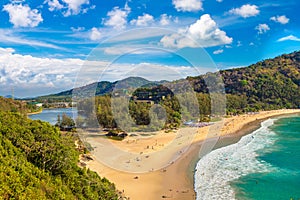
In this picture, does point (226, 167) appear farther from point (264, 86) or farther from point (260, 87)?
point (264, 86)

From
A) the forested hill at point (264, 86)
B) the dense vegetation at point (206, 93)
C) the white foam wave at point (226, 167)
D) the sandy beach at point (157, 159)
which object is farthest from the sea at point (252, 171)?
the forested hill at point (264, 86)

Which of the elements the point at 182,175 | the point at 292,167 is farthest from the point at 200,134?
the point at 182,175

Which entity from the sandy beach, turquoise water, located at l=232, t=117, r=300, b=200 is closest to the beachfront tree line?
the sandy beach

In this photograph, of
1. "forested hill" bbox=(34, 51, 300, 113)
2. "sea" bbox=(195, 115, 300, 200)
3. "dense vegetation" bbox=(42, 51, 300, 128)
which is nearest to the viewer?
"sea" bbox=(195, 115, 300, 200)

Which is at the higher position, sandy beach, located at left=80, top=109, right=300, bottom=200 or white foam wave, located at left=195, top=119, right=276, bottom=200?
sandy beach, located at left=80, top=109, right=300, bottom=200

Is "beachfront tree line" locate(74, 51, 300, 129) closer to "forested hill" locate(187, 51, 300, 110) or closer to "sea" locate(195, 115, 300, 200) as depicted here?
"forested hill" locate(187, 51, 300, 110)

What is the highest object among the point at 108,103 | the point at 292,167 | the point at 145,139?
the point at 108,103

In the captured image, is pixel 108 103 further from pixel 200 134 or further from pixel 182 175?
pixel 182 175
